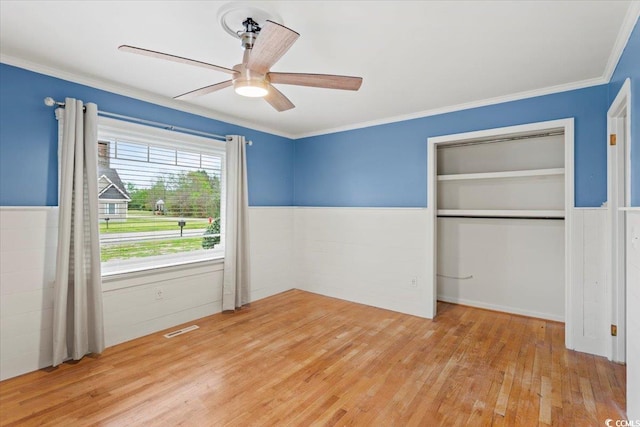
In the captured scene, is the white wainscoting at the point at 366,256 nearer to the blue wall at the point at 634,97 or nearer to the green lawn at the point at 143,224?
the green lawn at the point at 143,224

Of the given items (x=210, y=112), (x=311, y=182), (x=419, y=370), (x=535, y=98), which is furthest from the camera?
(x=311, y=182)

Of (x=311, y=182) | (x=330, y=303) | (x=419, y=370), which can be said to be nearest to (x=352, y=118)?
(x=311, y=182)

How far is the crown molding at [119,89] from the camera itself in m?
2.53

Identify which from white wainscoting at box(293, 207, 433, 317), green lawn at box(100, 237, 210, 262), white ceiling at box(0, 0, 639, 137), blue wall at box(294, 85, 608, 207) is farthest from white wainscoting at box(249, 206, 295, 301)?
white ceiling at box(0, 0, 639, 137)

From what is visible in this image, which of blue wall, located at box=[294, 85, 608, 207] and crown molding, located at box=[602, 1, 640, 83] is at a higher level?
crown molding, located at box=[602, 1, 640, 83]

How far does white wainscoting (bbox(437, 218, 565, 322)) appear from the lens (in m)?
3.68

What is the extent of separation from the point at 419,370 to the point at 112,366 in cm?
256

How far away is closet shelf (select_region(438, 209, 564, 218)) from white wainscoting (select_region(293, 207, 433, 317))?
1.83ft

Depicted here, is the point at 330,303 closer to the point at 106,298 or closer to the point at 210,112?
the point at 106,298

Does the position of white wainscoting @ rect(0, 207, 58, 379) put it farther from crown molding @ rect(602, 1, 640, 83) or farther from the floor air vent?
crown molding @ rect(602, 1, 640, 83)

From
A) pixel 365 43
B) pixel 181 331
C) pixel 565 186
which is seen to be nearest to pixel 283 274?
pixel 181 331

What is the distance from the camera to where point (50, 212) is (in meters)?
2.65

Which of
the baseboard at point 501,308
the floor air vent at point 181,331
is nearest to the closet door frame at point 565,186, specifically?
the baseboard at point 501,308

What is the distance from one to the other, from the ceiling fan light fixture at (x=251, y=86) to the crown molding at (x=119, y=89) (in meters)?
1.82
